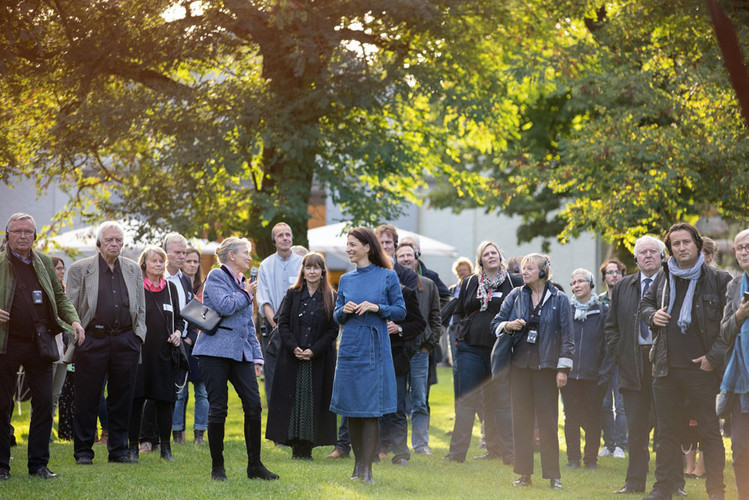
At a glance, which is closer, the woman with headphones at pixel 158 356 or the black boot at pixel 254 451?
the black boot at pixel 254 451

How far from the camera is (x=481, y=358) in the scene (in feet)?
30.8

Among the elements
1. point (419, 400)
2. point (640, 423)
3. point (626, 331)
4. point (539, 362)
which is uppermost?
point (626, 331)

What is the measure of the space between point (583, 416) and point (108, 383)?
4.65 m

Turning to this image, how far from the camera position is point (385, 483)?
7.50m

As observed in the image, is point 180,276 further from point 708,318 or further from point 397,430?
point 708,318

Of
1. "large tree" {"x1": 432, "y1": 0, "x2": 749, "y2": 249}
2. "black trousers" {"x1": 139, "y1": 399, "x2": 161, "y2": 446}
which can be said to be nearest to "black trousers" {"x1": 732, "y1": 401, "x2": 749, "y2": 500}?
"black trousers" {"x1": 139, "y1": 399, "x2": 161, "y2": 446}

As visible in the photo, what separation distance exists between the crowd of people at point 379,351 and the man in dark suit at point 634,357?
0.02 metres

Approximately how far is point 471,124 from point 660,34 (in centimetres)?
364

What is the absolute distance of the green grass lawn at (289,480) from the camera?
6.70 metres

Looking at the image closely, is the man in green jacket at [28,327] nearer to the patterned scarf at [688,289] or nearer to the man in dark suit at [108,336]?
the man in dark suit at [108,336]

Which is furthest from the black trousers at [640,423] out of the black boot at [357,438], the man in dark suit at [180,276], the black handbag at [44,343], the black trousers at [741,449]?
the black handbag at [44,343]

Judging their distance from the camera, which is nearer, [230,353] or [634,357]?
[230,353]

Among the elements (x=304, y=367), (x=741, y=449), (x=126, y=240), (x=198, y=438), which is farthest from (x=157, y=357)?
(x=126, y=240)

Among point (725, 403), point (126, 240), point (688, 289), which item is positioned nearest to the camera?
point (725, 403)
